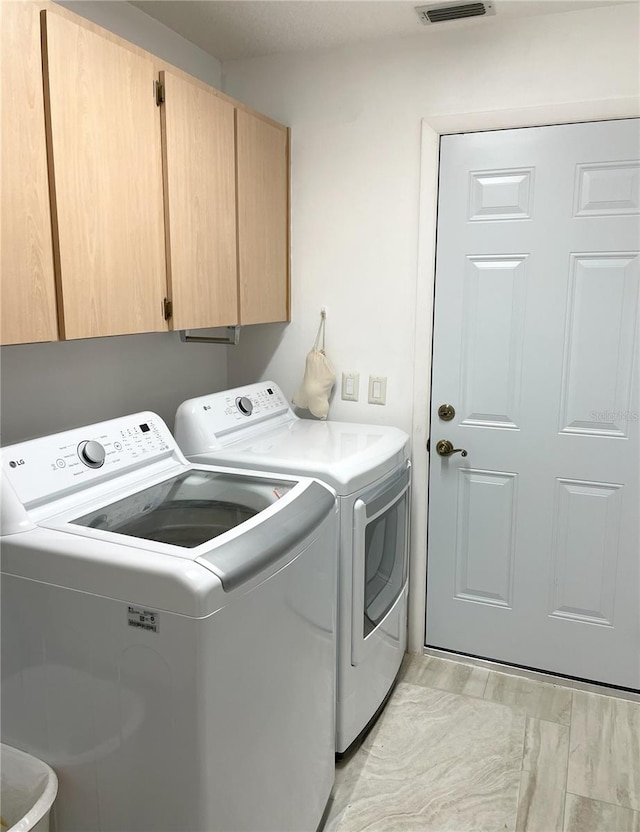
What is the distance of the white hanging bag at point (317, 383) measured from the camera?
109 inches

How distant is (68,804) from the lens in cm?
154

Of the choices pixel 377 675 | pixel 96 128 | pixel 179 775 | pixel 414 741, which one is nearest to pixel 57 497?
pixel 179 775

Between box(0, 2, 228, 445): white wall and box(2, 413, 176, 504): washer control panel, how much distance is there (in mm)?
290

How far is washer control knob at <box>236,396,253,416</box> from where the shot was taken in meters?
2.53

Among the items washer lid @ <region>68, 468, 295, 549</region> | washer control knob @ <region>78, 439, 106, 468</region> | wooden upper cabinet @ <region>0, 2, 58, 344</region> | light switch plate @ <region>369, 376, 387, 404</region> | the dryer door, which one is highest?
wooden upper cabinet @ <region>0, 2, 58, 344</region>

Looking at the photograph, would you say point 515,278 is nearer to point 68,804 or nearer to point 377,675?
point 377,675

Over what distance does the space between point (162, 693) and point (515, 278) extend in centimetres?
189

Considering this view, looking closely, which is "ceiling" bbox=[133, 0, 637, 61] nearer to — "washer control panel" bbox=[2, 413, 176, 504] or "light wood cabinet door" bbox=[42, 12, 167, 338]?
"light wood cabinet door" bbox=[42, 12, 167, 338]

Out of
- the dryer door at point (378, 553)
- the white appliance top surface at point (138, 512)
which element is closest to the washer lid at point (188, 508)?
the white appliance top surface at point (138, 512)

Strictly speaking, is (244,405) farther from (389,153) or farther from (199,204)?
(389,153)

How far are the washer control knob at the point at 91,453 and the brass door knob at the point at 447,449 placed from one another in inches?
54.7

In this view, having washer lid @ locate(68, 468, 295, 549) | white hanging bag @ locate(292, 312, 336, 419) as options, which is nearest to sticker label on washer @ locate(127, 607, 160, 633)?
washer lid @ locate(68, 468, 295, 549)

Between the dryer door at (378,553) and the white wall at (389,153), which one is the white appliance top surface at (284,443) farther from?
the white wall at (389,153)

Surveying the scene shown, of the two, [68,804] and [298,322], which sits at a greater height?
[298,322]
